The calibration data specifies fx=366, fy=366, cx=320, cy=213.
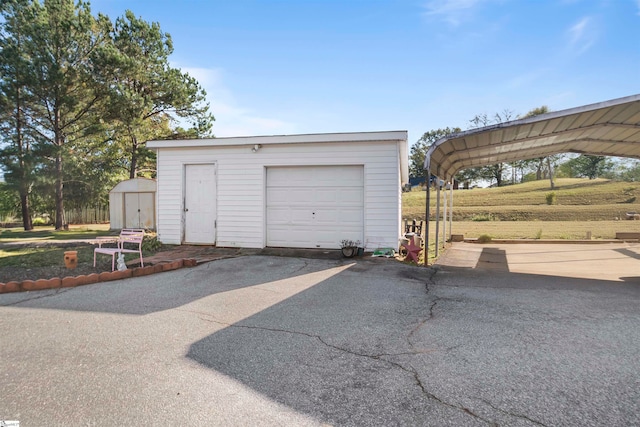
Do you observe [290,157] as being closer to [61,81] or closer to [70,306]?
[70,306]

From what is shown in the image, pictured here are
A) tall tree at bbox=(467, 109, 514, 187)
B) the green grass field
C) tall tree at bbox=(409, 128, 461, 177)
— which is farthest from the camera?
tall tree at bbox=(409, 128, 461, 177)

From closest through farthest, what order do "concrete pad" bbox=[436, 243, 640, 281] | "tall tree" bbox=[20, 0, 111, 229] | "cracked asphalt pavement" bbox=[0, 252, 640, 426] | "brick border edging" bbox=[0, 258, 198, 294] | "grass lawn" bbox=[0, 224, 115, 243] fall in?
"cracked asphalt pavement" bbox=[0, 252, 640, 426], "brick border edging" bbox=[0, 258, 198, 294], "concrete pad" bbox=[436, 243, 640, 281], "grass lawn" bbox=[0, 224, 115, 243], "tall tree" bbox=[20, 0, 111, 229]

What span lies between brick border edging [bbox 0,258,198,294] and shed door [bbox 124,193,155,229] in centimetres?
1236

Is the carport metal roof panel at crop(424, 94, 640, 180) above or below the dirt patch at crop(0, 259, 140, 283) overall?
above

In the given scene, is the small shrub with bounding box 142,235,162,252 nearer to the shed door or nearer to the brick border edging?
the brick border edging

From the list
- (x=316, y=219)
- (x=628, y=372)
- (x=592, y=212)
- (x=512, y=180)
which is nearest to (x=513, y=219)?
(x=592, y=212)

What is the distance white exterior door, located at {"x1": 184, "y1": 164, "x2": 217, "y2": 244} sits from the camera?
10008mm

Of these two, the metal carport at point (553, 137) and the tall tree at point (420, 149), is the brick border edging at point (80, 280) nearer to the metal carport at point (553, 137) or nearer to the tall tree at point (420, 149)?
the metal carport at point (553, 137)

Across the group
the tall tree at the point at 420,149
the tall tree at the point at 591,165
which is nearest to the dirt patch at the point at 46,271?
the tall tree at the point at 420,149

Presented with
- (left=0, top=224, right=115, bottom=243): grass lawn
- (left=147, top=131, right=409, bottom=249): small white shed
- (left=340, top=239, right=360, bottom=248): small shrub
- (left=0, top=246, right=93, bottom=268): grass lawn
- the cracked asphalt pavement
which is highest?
(left=147, top=131, right=409, bottom=249): small white shed

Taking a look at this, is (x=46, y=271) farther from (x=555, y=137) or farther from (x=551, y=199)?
(x=551, y=199)

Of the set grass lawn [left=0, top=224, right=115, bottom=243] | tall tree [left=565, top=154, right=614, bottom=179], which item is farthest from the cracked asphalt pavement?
tall tree [left=565, top=154, right=614, bottom=179]

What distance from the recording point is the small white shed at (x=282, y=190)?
8.94 meters

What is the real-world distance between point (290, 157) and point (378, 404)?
7.67 meters
